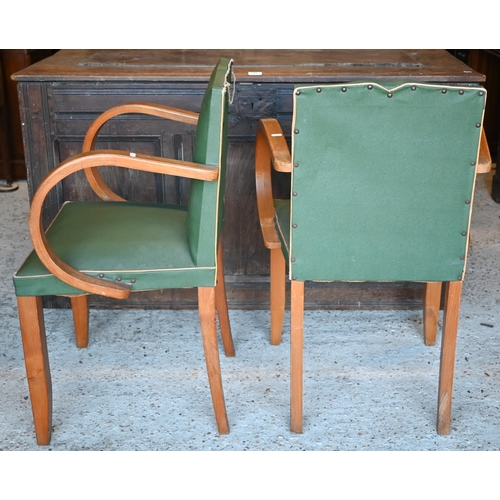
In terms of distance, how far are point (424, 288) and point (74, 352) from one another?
4.14 ft

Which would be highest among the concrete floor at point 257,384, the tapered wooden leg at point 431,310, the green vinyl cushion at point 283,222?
the green vinyl cushion at point 283,222

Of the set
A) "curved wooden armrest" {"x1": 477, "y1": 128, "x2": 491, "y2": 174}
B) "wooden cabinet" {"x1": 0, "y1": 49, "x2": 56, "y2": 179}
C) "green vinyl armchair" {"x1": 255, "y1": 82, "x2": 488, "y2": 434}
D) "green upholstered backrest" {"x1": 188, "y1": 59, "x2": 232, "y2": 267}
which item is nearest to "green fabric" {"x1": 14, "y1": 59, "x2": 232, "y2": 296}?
"green upholstered backrest" {"x1": 188, "y1": 59, "x2": 232, "y2": 267}

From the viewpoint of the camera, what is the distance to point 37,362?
2088 mm

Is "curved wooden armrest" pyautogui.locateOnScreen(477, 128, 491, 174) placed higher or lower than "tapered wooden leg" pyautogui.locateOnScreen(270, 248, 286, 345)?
higher

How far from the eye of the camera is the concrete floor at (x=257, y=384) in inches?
86.2

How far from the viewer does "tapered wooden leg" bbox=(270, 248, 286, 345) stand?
259 cm

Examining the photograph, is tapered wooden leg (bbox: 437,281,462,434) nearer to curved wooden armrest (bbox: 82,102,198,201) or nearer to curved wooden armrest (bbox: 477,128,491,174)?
curved wooden armrest (bbox: 477,128,491,174)

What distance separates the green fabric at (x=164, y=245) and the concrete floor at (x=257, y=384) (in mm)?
458

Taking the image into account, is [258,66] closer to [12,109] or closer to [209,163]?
[209,163]

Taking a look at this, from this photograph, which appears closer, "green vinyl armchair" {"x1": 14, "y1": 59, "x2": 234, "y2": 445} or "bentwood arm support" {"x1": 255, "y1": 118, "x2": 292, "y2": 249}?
"green vinyl armchair" {"x1": 14, "y1": 59, "x2": 234, "y2": 445}

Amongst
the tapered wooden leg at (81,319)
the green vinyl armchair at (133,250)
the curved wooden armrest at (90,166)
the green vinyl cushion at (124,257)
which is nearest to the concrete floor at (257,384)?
the tapered wooden leg at (81,319)

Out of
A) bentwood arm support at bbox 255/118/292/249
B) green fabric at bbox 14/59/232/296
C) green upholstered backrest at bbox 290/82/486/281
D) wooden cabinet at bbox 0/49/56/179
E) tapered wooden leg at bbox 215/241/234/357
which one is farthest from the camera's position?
wooden cabinet at bbox 0/49/56/179

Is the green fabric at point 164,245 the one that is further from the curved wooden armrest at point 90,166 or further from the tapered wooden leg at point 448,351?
the tapered wooden leg at point 448,351

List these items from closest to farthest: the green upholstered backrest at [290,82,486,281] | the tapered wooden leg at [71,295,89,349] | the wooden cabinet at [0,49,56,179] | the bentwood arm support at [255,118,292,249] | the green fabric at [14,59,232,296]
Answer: the green upholstered backrest at [290,82,486,281] → the green fabric at [14,59,232,296] → the bentwood arm support at [255,118,292,249] → the tapered wooden leg at [71,295,89,349] → the wooden cabinet at [0,49,56,179]
